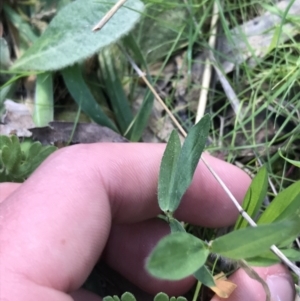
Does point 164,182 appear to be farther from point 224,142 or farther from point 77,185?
point 224,142

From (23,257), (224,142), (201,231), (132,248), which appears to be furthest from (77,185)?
(224,142)

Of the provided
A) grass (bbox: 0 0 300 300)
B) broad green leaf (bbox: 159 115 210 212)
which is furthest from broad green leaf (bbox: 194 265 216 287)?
grass (bbox: 0 0 300 300)

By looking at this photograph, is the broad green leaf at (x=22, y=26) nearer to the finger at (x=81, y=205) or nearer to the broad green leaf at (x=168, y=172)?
the finger at (x=81, y=205)

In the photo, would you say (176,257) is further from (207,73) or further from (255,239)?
(207,73)

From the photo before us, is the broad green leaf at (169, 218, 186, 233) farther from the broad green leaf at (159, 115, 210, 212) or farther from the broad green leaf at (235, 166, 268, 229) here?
Answer: the broad green leaf at (235, 166, 268, 229)

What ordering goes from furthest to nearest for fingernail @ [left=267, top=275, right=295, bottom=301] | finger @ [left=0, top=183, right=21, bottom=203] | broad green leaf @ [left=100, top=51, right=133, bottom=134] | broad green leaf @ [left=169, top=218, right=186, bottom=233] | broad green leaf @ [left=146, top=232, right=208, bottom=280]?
1. broad green leaf @ [left=100, top=51, right=133, bottom=134]
2. finger @ [left=0, top=183, right=21, bottom=203]
3. fingernail @ [left=267, top=275, right=295, bottom=301]
4. broad green leaf @ [left=169, top=218, right=186, bottom=233]
5. broad green leaf @ [left=146, top=232, right=208, bottom=280]

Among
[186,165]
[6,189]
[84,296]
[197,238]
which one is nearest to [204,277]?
[197,238]
